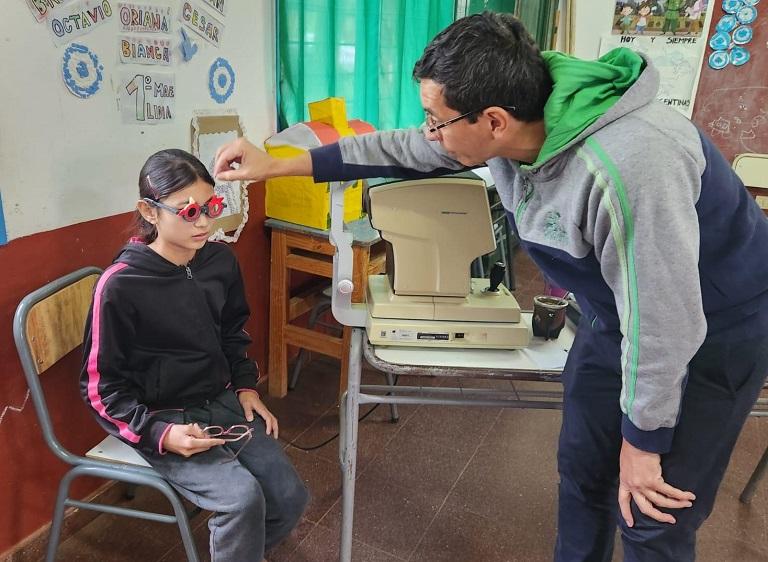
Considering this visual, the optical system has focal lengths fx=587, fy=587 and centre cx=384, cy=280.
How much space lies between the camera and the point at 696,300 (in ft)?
2.79

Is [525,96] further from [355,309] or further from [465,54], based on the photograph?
[355,309]

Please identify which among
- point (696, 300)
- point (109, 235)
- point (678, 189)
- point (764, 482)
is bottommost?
point (764, 482)

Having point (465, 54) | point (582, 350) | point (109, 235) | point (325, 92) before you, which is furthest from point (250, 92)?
point (582, 350)

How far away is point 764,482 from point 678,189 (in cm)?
184

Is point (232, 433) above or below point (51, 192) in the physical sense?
below

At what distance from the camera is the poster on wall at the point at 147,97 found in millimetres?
1561

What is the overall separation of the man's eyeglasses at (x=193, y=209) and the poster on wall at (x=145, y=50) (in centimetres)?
49

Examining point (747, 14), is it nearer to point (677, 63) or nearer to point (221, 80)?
point (677, 63)

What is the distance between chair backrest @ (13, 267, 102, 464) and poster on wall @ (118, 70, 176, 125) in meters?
0.45

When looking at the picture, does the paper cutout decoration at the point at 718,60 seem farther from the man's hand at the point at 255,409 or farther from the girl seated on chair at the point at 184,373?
the man's hand at the point at 255,409

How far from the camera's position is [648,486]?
1.01 metres

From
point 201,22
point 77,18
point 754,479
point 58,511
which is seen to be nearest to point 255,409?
point 58,511

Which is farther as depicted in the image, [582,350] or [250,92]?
[250,92]

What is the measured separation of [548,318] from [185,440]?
35.0 inches
